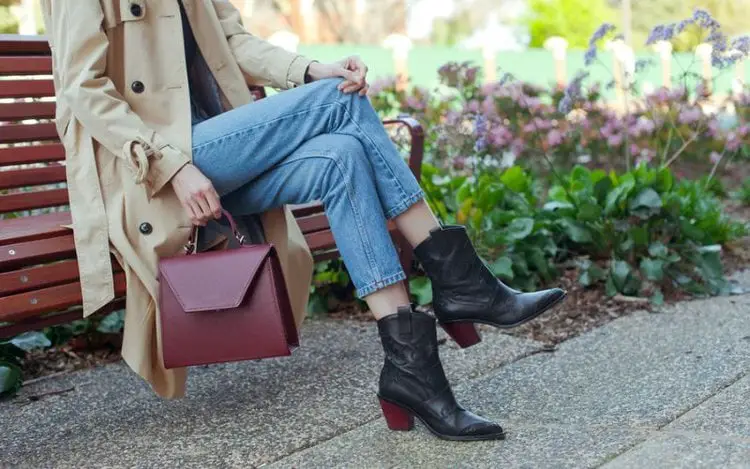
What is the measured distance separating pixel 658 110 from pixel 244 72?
3.13 meters

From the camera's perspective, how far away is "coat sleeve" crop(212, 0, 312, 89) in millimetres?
2811

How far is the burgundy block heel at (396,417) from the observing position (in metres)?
2.33

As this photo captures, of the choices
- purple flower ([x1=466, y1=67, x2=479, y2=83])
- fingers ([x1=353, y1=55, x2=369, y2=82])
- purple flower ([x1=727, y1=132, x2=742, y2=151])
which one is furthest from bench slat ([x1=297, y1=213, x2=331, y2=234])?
purple flower ([x1=727, y1=132, x2=742, y2=151])

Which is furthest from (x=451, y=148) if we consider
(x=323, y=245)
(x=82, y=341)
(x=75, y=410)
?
(x=75, y=410)

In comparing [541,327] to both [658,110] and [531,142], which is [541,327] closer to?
[531,142]

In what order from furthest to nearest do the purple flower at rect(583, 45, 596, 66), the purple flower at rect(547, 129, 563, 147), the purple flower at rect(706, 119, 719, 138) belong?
the purple flower at rect(706, 119, 719, 138)
the purple flower at rect(547, 129, 563, 147)
the purple flower at rect(583, 45, 596, 66)

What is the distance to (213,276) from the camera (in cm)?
228

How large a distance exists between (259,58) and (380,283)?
35.9 inches

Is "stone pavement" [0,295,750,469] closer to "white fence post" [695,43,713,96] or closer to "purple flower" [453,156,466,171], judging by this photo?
"purple flower" [453,156,466,171]

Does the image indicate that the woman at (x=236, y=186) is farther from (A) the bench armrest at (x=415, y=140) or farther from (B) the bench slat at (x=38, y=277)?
(A) the bench armrest at (x=415, y=140)

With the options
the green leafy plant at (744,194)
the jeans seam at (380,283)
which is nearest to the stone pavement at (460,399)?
the jeans seam at (380,283)

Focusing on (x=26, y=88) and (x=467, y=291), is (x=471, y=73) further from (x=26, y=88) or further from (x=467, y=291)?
(x=467, y=291)

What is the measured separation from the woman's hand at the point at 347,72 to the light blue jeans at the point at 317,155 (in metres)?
0.03

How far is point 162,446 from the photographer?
240 cm
